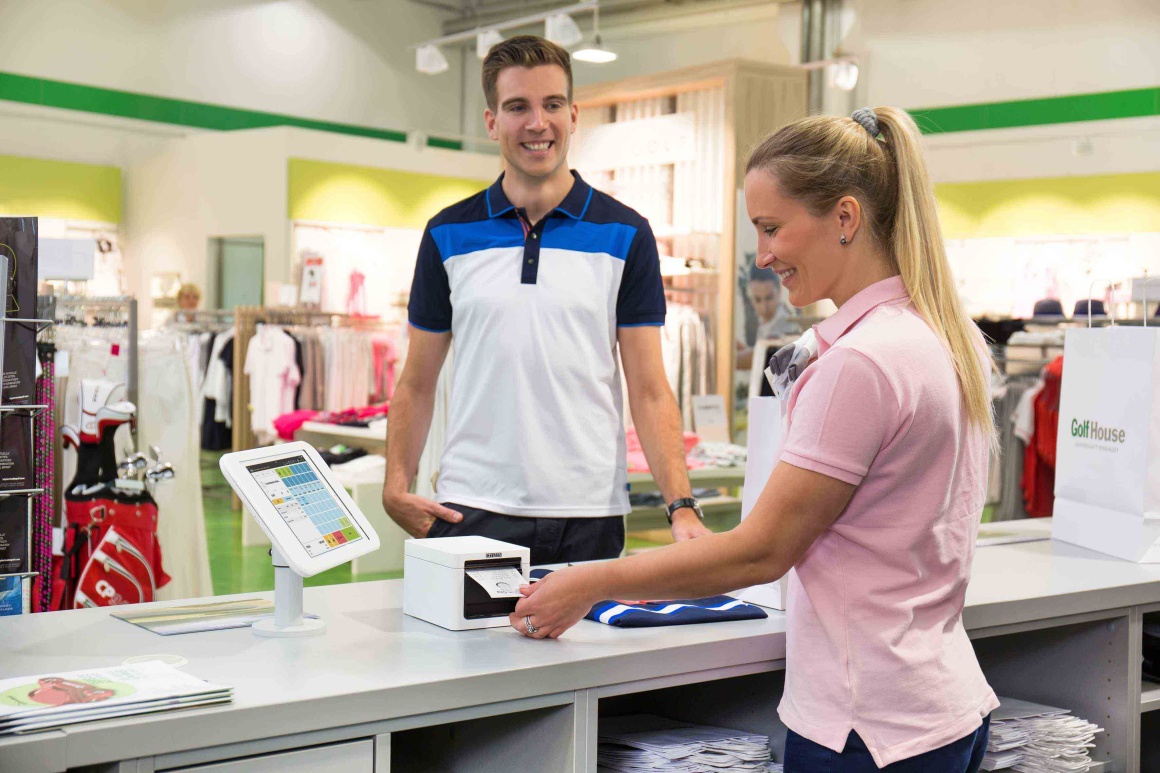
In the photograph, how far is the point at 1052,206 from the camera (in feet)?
36.0

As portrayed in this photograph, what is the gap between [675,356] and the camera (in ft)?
29.0

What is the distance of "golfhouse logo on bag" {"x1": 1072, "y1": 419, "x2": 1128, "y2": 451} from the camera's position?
121 inches

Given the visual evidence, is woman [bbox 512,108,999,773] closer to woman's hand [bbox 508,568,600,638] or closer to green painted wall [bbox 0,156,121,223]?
woman's hand [bbox 508,568,600,638]

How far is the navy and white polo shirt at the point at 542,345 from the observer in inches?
104

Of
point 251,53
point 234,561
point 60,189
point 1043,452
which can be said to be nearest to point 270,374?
point 234,561

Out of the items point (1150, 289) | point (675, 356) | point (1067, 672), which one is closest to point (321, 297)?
point (675, 356)

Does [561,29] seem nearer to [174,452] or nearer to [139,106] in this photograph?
[139,106]

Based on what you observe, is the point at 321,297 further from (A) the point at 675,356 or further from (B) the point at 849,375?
(B) the point at 849,375

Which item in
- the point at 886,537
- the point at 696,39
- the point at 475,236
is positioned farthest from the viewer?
the point at 696,39

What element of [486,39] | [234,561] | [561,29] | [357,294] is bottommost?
[234,561]

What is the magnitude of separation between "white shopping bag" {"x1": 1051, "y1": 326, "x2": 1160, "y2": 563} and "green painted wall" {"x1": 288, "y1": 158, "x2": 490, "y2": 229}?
32.7 feet

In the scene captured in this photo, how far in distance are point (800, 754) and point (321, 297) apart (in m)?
11.3

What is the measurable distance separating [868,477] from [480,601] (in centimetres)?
74

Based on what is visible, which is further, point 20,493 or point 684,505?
point 684,505
